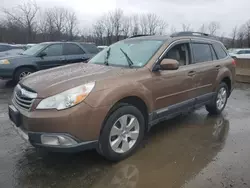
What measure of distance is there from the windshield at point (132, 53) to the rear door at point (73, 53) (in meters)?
4.91

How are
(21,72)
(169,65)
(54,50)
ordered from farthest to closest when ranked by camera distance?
(54,50)
(21,72)
(169,65)

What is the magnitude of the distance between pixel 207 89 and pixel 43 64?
6.16 m

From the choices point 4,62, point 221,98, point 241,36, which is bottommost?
point 221,98

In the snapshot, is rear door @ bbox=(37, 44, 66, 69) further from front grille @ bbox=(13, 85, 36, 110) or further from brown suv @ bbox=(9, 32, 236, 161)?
front grille @ bbox=(13, 85, 36, 110)

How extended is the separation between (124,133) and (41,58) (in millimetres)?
6469

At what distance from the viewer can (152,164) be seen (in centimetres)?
310

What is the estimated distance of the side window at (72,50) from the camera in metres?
9.04

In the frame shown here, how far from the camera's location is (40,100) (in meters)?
2.64

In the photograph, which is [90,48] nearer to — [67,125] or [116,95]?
[116,95]

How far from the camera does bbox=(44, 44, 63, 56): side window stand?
8.69 metres

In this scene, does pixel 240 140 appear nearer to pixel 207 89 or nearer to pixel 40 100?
pixel 207 89

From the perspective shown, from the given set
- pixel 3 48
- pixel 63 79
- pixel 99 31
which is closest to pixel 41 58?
pixel 63 79

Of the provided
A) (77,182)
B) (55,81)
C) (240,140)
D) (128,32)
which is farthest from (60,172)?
(128,32)

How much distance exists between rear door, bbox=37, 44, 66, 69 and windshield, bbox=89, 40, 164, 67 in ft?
15.8
